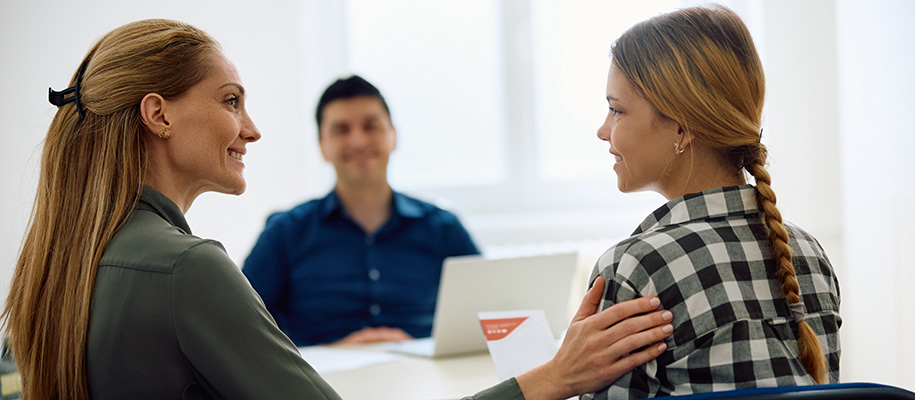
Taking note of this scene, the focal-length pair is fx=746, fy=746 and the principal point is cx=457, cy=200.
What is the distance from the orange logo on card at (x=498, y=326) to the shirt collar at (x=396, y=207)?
113cm

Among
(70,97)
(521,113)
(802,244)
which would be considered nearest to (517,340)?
(802,244)

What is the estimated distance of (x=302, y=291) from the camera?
2.57m

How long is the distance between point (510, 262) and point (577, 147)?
2.07 meters

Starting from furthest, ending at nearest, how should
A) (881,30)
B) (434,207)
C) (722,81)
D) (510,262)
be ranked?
(434,207)
(881,30)
(510,262)
(722,81)

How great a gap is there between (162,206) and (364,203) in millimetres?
1467

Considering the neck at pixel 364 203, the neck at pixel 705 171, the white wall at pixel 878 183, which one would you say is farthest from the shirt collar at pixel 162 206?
the white wall at pixel 878 183

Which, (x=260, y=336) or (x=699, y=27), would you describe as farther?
(x=699, y=27)

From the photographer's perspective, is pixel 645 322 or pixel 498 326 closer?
pixel 645 322

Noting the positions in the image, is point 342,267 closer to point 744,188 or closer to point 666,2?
point 744,188

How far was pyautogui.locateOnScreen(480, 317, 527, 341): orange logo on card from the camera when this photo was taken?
5.11 ft

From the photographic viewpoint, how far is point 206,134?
4.38 feet

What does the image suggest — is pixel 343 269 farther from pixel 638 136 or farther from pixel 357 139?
pixel 638 136

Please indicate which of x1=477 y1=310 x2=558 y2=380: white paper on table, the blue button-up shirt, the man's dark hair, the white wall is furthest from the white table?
the white wall

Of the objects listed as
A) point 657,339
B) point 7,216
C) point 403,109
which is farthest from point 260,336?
point 403,109
